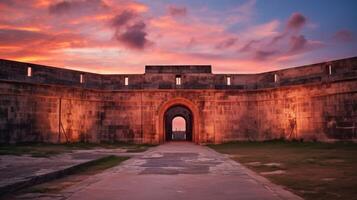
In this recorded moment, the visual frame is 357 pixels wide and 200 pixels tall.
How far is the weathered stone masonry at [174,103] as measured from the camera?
2008 centimetres

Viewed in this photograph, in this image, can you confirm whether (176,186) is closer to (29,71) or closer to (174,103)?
(29,71)

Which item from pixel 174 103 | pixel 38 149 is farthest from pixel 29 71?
pixel 174 103

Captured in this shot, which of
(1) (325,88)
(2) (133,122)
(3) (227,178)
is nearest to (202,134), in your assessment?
(2) (133,122)

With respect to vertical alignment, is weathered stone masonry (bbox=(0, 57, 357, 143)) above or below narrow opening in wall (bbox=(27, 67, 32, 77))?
below

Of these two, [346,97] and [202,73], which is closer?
[346,97]

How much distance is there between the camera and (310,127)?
21.7 metres

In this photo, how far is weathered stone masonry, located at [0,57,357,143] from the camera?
65.9 feet

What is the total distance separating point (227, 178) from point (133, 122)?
60.3ft

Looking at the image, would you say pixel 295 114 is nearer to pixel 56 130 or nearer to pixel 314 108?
pixel 314 108

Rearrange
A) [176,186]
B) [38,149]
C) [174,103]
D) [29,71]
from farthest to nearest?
1. [174,103]
2. [29,71]
3. [38,149]
4. [176,186]

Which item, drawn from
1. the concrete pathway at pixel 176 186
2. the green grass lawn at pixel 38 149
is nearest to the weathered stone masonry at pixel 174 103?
the green grass lawn at pixel 38 149

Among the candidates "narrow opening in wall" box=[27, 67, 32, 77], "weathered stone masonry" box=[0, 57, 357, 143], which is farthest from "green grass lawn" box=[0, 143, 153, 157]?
"narrow opening in wall" box=[27, 67, 32, 77]

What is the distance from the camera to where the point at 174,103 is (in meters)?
25.9

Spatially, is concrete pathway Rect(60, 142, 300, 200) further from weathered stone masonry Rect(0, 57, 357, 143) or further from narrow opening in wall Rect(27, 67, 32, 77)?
narrow opening in wall Rect(27, 67, 32, 77)
